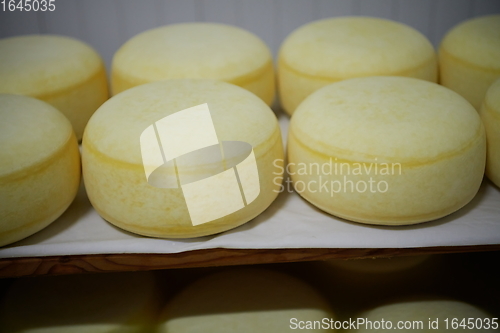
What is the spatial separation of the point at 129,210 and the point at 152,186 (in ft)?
0.24

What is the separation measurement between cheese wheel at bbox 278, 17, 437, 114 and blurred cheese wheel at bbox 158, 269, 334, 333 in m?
0.50

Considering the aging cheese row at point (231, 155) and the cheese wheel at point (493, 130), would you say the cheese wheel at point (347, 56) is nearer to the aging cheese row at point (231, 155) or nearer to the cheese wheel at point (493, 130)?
the aging cheese row at point (231, 155)

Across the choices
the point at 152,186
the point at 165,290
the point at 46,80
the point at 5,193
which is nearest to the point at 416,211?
the point at 152,186

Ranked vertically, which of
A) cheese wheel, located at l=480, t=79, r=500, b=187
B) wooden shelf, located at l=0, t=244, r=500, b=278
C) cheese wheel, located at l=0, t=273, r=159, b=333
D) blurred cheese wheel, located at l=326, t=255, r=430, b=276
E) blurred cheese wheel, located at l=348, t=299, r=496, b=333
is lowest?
blurred cheese wheel, located at l=326, t=255, r=430, b=276

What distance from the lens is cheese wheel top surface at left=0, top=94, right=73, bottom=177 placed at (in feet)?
2.71

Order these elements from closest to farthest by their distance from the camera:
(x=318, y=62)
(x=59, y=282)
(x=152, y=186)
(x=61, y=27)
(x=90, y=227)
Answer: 1. (x=152, y=186)
2. (x=90, y=227)
3. (x=59, y=282)
4. (x=318, y=62)
5. (x=61, y=27)

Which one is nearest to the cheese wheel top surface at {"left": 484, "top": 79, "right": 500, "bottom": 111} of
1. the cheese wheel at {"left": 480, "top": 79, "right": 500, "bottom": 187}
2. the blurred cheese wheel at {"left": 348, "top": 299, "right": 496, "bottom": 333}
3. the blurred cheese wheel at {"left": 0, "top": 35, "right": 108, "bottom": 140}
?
the cheese wheel at {"left": 480, "top": 79, "right": 500, "bottom": 187}

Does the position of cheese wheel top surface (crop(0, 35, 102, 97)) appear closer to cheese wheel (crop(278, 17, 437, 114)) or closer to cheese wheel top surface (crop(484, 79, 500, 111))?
cheese wheel (crop(278, 17, 437, 114))

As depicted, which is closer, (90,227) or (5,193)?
(5,193)

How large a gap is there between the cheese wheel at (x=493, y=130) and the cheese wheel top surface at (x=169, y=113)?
Result: 454 millimetres

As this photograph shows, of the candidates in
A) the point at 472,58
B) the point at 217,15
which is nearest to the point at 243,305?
the point at 472,58

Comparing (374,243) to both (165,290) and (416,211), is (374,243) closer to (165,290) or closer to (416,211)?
(416,211)

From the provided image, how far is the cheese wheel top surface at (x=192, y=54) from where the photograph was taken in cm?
116

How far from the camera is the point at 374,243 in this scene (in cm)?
88
